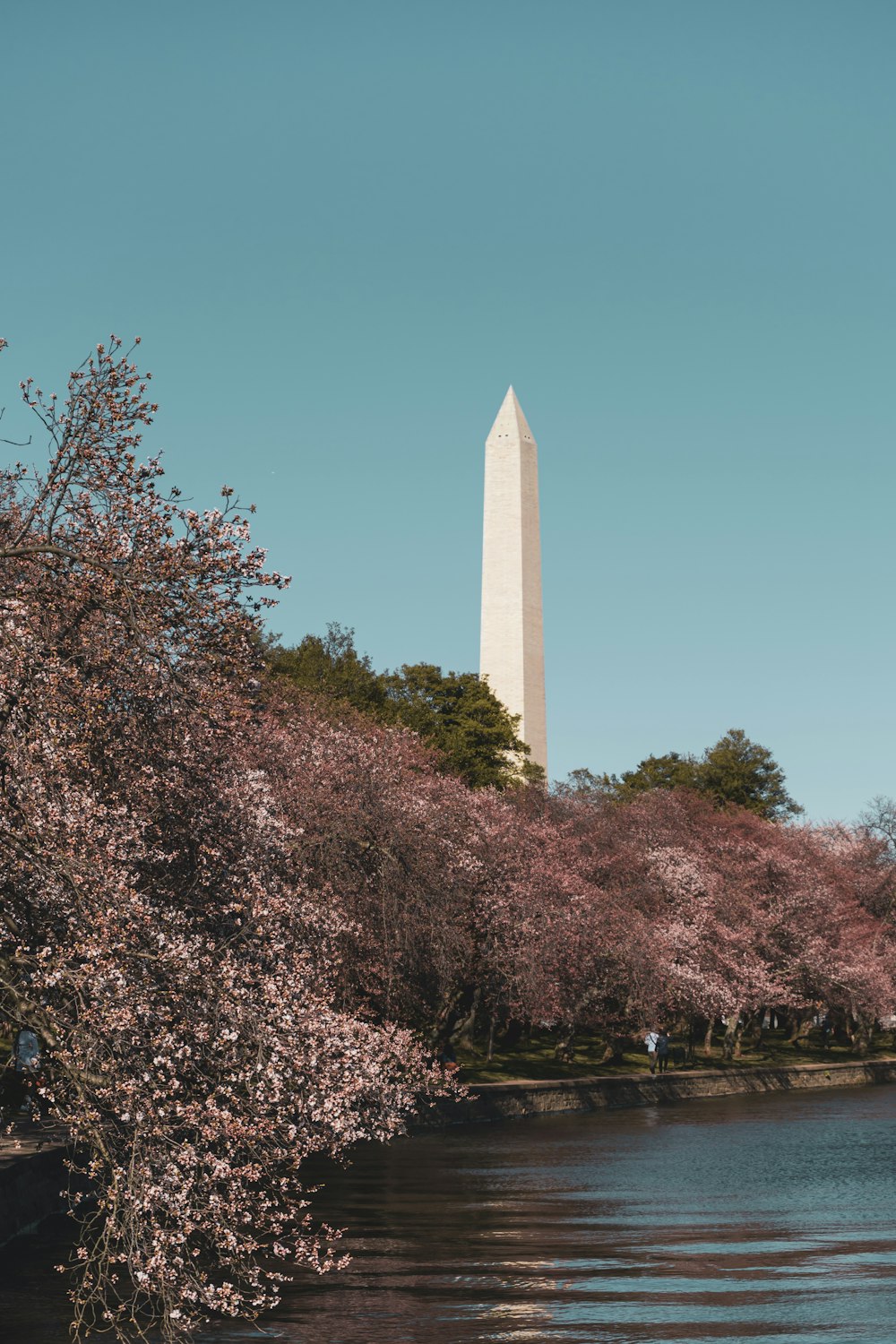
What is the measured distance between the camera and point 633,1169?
2786 centimetres

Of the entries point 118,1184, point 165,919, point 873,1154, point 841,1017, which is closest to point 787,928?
point 841,1017

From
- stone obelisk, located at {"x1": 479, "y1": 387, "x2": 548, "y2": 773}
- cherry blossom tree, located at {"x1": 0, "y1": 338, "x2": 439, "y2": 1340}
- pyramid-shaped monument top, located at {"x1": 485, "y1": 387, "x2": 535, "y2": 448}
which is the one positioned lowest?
cherry blossom tree, located at {"x1": 0, "y1": 338, "x2": 439, "y2": 1340}

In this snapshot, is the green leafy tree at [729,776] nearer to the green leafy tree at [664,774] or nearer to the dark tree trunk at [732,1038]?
the green leafy tree at [664,774]

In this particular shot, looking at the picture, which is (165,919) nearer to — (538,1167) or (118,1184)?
(118,1184)

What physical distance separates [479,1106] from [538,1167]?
10.5 metres

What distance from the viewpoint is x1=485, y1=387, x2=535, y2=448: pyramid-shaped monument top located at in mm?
76562

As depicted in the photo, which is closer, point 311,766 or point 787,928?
point 311,766

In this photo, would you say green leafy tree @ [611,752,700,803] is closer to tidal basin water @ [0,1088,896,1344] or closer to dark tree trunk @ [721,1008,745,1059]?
dark tree trunk @ [721,1008,745,1059]

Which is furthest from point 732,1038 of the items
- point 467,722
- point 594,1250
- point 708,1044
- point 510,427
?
point 594,1250

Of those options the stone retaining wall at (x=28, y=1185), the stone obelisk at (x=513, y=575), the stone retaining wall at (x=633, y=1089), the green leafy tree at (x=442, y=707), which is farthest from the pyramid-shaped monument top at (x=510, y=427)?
the stone retaining wall at (x=28, y=1185)

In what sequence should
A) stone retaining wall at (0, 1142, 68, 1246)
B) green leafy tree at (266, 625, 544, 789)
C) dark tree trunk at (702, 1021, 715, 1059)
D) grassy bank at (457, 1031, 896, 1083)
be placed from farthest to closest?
green leafy tree at (266, 625, 544, 789) → dark tree trunk at (702, 1021, 715, 1059) → grassy bank at (457, 1031, 896, 1083) → stone retaining wall at (0, 1142, 68, 1246)

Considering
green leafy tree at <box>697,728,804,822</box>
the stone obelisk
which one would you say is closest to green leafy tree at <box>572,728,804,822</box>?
green leafy tree at <box>697,728,804,822</box>

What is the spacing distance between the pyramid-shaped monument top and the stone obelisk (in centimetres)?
4

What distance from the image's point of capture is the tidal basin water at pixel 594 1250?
14938 millimetres
